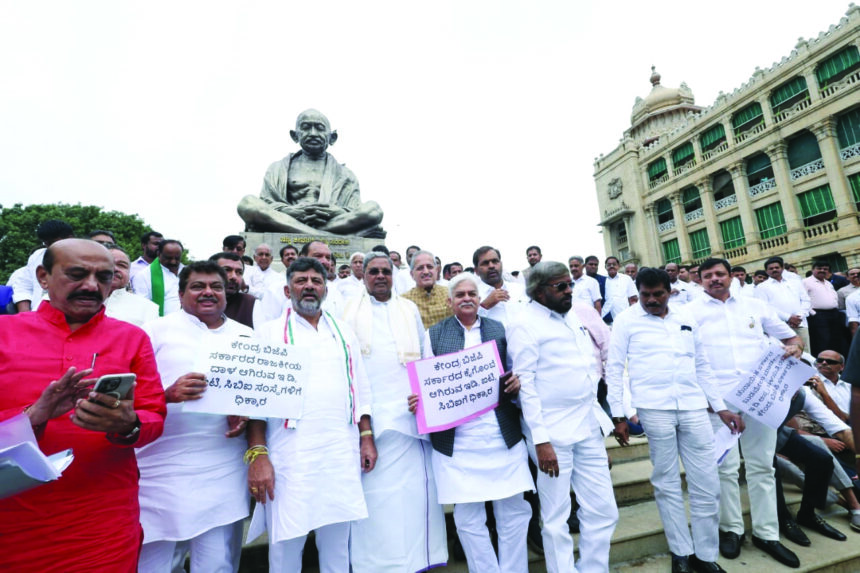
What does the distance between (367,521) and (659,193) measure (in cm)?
3688

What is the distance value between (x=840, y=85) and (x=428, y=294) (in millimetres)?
29977

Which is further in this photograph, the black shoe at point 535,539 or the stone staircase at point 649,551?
the black shoe at point 535,539

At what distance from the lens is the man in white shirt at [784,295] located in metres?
8.13

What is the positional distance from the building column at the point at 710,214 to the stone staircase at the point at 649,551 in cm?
3024

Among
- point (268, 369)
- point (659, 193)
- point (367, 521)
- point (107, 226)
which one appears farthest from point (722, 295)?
point (659, 193)

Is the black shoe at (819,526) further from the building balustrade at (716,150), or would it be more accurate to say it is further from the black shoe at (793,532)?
the building balustrade at (716,150)

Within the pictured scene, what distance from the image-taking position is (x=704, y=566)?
312 centimetres

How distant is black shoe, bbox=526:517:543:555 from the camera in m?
Answer: 3.28

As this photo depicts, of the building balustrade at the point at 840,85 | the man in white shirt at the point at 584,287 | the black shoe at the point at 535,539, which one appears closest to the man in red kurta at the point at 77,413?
the black shoe at the point at 535,539

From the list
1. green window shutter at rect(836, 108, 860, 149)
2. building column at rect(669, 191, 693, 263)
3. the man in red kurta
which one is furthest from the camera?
building column at rect(669, 191, 693, 263)

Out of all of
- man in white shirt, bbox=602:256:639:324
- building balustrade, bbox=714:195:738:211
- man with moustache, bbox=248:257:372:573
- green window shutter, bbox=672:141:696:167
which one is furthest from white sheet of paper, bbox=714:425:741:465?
green window shutter, bbox=672:141:696:167

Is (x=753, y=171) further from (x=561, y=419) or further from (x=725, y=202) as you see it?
→ (x=561, y=419)

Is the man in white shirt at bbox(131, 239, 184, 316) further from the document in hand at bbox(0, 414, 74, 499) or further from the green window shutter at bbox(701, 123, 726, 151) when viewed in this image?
the green window shutter at bbox(701, 123, 726, 151)

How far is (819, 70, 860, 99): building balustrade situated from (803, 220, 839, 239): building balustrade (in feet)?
22.8
